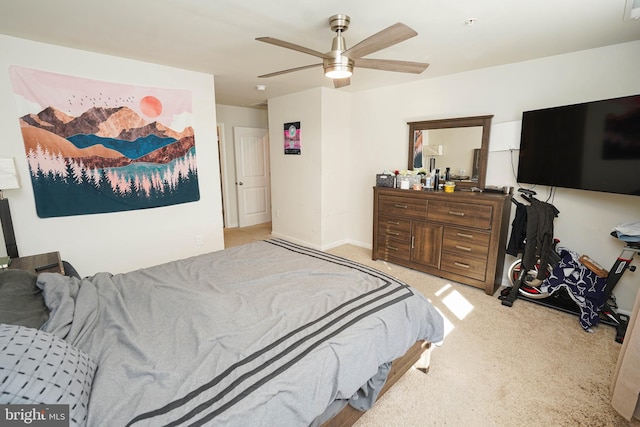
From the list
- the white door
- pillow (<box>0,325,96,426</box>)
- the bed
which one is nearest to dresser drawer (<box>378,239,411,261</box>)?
the bed

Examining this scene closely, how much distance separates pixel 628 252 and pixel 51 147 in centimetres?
497

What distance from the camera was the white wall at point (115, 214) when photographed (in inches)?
95.3

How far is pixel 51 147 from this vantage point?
2.56 meters

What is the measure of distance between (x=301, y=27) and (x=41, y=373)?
2.36 m

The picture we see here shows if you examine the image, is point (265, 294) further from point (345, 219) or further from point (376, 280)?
point (345, 219)

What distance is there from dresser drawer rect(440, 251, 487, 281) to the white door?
156 inches

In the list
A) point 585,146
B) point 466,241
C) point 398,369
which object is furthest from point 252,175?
point 585,146

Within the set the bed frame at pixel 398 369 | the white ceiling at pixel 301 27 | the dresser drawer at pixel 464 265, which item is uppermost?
the white ceiling at pixel 301 27

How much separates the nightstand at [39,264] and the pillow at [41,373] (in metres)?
1.42

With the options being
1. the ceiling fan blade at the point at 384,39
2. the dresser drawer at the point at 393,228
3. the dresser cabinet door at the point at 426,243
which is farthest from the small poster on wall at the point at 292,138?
the ceiling fan blade at the point at 384,39

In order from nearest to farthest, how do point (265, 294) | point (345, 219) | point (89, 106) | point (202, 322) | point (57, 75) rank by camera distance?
point (202, 322) → point (265, 294) → point (57, 75) → point (89, 106) → point (345, 219)

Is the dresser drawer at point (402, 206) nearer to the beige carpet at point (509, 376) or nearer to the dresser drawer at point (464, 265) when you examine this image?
the dresser drawer at point (464, 265)

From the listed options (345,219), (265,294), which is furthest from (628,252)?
(345,219)

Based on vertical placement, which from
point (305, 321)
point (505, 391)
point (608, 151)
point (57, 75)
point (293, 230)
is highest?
point (57, 75)
